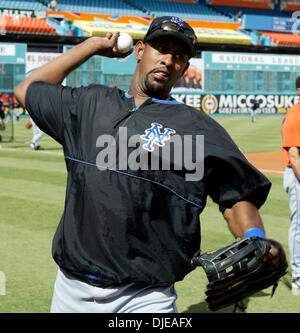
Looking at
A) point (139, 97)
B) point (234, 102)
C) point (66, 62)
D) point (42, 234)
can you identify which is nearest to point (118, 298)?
point (139, 97)

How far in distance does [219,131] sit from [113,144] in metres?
0.53

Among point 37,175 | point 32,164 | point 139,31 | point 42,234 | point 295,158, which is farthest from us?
point 139,31

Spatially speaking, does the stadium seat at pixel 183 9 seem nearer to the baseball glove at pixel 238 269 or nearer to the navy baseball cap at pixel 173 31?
the navy baseball cap at pixel 173 31

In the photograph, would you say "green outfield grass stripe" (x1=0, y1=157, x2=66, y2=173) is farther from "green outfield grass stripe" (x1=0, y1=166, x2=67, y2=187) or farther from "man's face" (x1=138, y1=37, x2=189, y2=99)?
"man's face" (x1=138, y1=37, x2=189, y2=99)

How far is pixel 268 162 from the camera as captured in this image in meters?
15.8

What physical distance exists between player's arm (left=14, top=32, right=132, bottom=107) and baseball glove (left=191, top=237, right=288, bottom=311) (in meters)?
1.30

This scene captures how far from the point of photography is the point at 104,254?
2.69m

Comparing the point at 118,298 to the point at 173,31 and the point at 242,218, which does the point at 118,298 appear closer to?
the point at 242,218

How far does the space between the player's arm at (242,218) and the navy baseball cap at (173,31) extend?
2.89 ft

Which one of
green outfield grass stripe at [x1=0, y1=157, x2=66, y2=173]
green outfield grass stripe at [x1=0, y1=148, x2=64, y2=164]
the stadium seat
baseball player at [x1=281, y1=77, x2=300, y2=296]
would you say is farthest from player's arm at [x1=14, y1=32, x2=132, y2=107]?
the stadium seat

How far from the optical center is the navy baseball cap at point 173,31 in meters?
2.86

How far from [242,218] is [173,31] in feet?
3.34

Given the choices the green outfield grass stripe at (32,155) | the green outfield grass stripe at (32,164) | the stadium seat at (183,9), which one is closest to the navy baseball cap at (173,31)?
the green outfield grass stripe at (32,164)

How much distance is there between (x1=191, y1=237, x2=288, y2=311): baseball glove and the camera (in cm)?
→ 232
